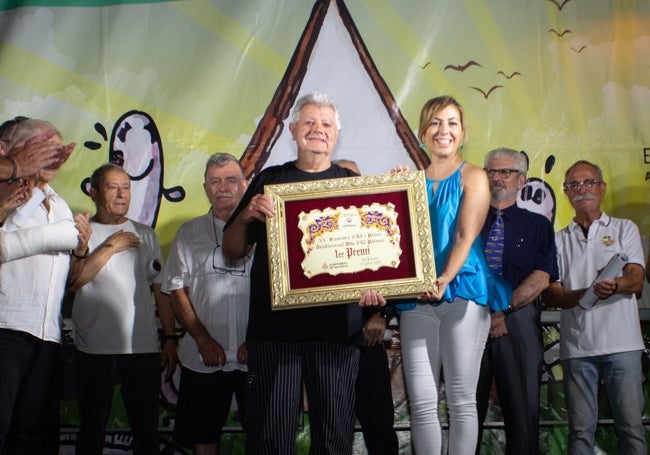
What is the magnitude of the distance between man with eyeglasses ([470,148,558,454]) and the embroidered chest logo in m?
0.33

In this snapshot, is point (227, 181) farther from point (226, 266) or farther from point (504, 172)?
point (504, 172)

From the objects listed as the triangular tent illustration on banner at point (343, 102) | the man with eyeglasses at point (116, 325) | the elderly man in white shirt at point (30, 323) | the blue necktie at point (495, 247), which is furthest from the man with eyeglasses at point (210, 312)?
the blue necktie at point (495, 247)

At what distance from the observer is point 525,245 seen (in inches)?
133

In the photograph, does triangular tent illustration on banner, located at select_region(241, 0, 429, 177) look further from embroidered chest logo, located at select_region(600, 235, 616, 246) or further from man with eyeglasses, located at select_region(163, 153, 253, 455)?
embroidered chest logo, located at select_region(600, 235, 616, 246)

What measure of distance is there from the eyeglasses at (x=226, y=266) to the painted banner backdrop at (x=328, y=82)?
1.89 feet

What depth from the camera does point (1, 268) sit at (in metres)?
2.93

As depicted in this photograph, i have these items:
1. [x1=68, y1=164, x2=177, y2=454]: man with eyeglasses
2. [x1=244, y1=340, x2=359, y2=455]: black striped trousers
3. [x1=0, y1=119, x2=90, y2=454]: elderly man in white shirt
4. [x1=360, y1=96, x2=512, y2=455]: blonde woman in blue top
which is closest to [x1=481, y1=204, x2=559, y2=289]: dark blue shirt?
[x1=360, y1=96, x2=512, y2=455]: blonde woman in blue top

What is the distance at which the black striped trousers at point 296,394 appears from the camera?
92.8 inches

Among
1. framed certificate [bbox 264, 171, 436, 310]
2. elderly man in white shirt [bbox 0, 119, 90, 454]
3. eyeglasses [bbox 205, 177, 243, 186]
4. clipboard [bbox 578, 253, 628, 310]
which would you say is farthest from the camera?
eyeglasses [bbox 205, 177, 243, 186]

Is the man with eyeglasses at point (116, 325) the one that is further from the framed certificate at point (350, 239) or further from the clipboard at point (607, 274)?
the clipboard at point (607, 274)

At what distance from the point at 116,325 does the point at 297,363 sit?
128 cm

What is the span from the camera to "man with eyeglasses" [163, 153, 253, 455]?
10.5ft

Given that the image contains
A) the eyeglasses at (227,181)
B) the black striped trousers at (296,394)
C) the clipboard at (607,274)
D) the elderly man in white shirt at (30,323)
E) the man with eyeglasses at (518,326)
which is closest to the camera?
the black striped trousers at (296,394)

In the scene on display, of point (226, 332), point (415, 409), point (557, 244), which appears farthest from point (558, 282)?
point (226, 332)
